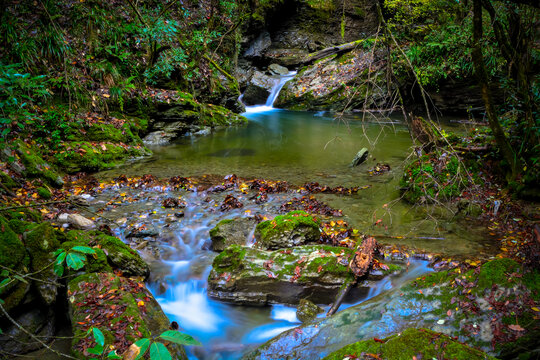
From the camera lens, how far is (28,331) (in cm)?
293

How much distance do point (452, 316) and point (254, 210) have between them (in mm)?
4143

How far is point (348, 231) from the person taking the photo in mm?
5219

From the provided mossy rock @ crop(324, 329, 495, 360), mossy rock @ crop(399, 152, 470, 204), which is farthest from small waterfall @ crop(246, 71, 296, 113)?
mossy rock @ crop(324, 329, 495, 360)

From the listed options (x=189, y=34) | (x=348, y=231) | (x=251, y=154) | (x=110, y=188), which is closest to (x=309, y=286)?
(x=348, y=231)

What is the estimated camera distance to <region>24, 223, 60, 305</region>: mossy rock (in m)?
3.21

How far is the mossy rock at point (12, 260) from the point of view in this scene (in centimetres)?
295

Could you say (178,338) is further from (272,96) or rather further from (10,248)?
(272,96)

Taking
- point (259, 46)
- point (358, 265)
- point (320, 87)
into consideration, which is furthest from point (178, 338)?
point (259, 46)

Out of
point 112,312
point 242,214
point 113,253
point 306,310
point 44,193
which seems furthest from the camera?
point 242,214

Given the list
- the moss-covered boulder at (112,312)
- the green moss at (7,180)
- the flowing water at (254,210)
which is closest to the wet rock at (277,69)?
the flowing water at (254,210)

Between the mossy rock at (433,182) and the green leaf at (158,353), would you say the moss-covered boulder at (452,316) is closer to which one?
the green leaf at (158,353)

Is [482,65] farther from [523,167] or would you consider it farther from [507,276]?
[507,276]

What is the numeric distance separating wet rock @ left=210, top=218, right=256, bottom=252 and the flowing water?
28 cm

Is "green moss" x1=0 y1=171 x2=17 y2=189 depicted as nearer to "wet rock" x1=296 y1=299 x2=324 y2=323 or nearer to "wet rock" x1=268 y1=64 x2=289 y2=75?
"wet rock" x1=296 y1=299 x2=324 y2=323
